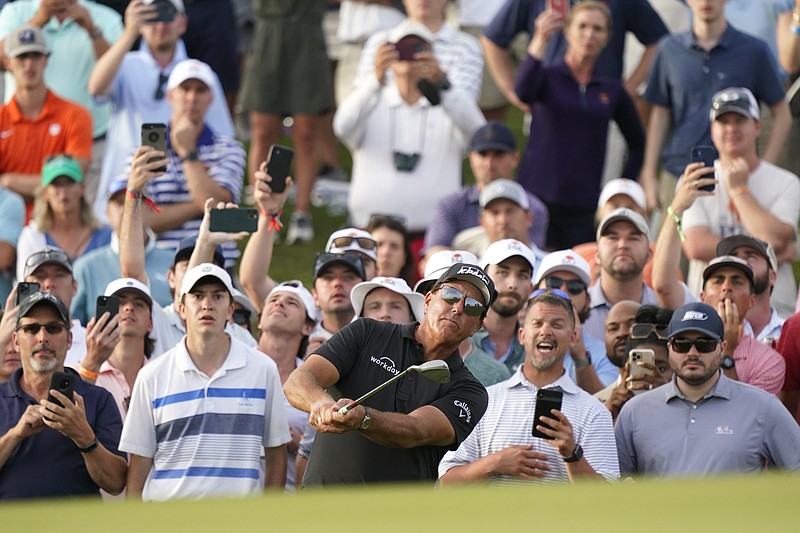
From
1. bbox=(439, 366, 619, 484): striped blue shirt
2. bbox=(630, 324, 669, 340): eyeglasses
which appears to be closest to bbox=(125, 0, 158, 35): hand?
bbox=(630, 324, 669, 340): eyeglasses

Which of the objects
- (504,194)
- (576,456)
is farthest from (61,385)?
(504,194)

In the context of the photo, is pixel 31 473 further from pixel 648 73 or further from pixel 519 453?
pixel 648 73

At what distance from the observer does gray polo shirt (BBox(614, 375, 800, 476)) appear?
639 centimetres

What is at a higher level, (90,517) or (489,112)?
(489,112)

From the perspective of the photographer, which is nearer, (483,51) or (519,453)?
(519,453)

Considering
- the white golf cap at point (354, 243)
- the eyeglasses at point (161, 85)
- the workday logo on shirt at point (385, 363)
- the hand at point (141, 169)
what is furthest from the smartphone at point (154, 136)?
the workday logo on shirt at point (385, 363)

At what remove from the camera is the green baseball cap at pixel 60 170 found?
8.97 meters

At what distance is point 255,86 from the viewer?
11.6 meters

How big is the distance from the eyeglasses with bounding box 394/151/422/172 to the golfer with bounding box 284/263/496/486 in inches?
187

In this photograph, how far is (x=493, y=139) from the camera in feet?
31.7

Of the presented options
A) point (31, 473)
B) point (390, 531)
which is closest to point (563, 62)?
point (31, 473)

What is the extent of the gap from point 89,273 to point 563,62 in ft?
Result: 12.4

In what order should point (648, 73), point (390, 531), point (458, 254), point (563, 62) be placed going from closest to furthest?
point (390, 531) < point (458, 254) < point (563, 62) < point (648, 73)

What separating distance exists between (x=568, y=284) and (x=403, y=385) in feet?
8.67
